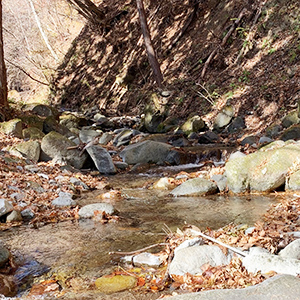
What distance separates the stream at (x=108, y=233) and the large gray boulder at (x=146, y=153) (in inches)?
127

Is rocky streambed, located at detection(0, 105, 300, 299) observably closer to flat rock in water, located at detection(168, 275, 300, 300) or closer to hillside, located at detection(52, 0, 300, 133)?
flat rock in water, located at detection(168, 275, 300, 300)

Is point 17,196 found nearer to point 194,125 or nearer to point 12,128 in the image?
point 12,128

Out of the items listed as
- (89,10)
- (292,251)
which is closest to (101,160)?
(292,251)

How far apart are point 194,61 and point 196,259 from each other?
15.8 meters

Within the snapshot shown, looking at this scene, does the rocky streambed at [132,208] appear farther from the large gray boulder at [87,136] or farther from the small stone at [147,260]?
the large gray boulder at [87,136]

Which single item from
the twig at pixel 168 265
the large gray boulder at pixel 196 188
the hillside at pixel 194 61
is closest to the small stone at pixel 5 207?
the twig at pixel 168 265

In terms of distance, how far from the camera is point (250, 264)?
10.5ft

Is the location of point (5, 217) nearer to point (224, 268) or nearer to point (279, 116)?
point (224, 268)

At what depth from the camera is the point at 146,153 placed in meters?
10.7

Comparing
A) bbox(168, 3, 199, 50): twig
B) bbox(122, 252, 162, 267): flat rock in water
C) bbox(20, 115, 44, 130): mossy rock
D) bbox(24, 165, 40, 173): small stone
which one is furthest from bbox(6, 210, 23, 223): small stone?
bbox(168, 3, 199, 50): twig

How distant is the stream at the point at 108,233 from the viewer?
12.4 ft

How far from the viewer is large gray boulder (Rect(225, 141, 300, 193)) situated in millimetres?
6590

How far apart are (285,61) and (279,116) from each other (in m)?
2.86

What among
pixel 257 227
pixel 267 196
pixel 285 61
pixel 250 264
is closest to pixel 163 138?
pixel 285 61
